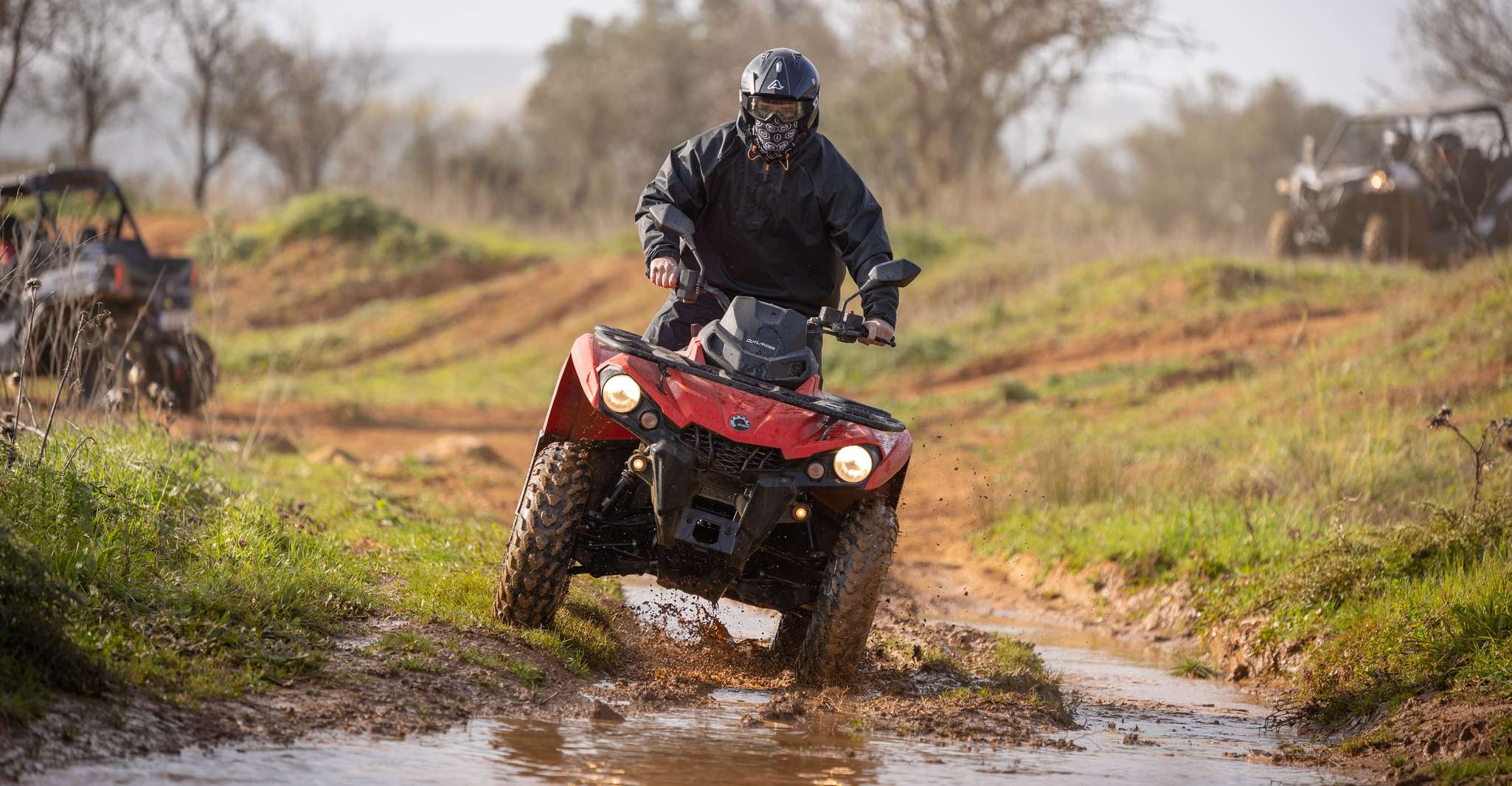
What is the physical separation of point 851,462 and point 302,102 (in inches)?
1402

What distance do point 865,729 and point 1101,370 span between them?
1126 cm

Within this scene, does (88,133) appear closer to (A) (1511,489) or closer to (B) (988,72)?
(B) (988,72)

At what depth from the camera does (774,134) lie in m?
6.13

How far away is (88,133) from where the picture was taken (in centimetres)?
3247

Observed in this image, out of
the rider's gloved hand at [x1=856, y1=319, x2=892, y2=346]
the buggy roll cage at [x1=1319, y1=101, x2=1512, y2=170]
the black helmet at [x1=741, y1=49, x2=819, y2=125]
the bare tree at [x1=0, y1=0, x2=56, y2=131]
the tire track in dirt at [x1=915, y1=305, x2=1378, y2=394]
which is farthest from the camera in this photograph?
the bare tree at [x1=0, y1=0, x2=56, y2=131]

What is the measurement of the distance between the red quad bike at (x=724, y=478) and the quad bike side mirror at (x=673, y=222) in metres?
0.01

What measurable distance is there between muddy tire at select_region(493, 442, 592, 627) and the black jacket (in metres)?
1.05

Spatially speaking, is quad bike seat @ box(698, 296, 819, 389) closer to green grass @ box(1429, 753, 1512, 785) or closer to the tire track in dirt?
green grass @ box(1429, 753, 1512, 785)

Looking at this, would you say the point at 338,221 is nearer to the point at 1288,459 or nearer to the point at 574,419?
the point at 1288,459

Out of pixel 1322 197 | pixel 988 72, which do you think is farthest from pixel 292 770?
pixel 988 72

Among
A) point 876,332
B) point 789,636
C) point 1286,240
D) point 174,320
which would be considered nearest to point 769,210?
point 876,332

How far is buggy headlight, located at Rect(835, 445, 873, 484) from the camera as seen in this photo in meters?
5.34

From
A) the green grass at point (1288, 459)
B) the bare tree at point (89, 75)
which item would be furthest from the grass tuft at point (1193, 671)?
the bare tree at point (89, 75)

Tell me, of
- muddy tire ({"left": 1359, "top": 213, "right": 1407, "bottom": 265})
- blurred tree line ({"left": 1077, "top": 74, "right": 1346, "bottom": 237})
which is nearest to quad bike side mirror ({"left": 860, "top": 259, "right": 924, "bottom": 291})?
muddy tire ({"left": 1359, "top": 213, "right": 1407, "bottom": 265})
